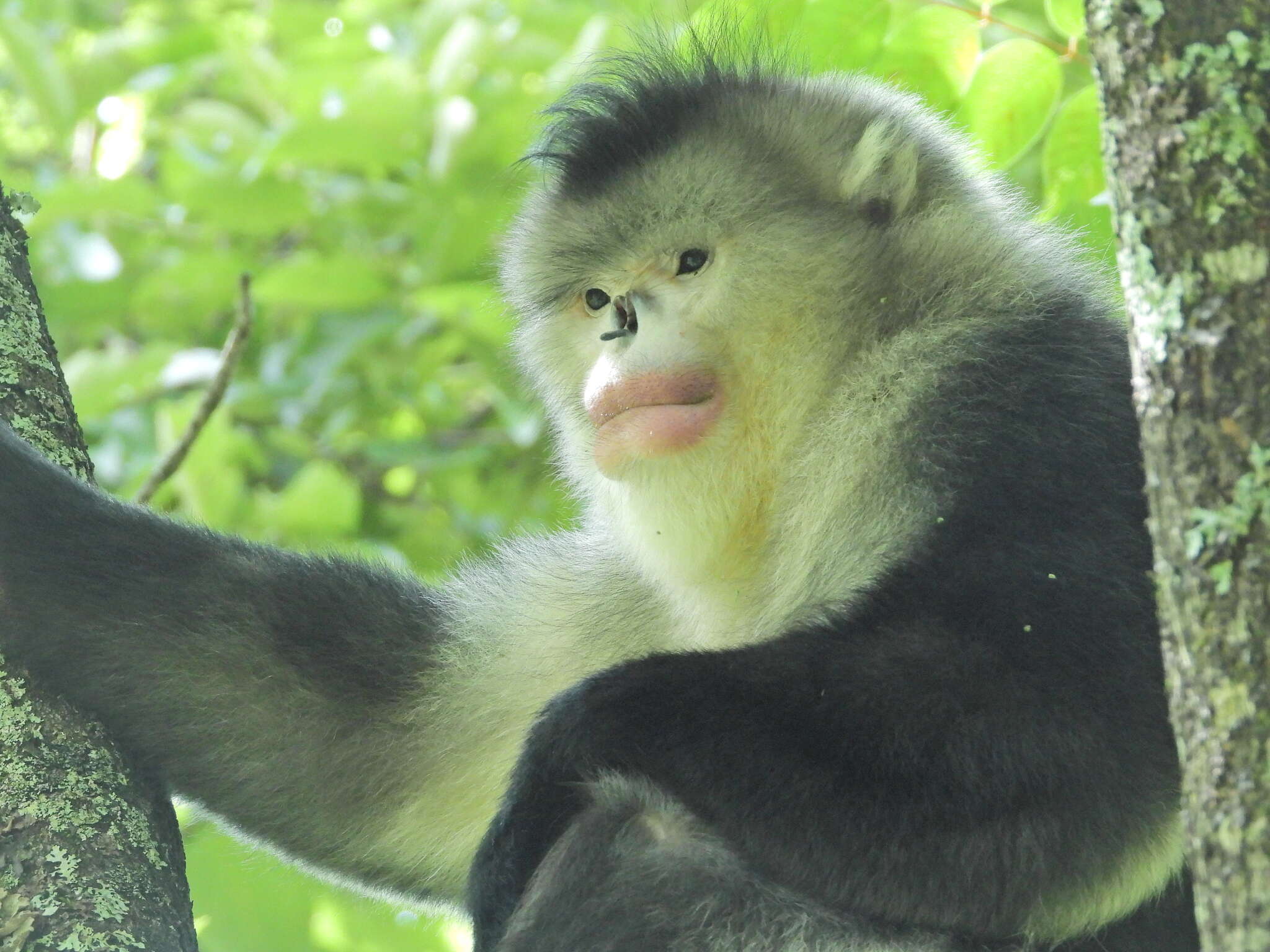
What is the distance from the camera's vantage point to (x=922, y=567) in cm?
303

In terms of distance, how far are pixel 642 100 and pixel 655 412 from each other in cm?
102

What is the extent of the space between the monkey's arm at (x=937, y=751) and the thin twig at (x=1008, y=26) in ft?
5.26

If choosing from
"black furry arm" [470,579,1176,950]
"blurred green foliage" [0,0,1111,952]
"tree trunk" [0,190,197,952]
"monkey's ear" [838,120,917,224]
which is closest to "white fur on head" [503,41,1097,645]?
"monkey's ear" [838,120,917,224]

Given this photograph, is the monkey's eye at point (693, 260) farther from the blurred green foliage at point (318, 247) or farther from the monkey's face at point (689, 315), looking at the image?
the blurred green foliage at point (318, 247)

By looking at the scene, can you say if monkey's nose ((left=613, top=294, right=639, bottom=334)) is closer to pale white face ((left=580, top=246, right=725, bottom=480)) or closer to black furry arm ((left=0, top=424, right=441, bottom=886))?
pale white face ((left=580, top=246, right=725, bottom=480))

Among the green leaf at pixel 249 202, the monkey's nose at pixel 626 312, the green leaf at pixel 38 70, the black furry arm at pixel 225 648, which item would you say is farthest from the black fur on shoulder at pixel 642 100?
the green leaf at pixel 38 70

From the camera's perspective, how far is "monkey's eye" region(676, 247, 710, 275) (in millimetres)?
3814

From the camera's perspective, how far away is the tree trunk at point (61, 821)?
2645 mm

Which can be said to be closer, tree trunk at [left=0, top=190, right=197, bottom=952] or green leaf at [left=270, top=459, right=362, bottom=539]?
tree trunk at [left=0, top=190, right=197, bottom=952]

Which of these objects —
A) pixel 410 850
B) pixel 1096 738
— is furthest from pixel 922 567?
pixel 410 850

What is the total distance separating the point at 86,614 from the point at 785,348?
5.70ft

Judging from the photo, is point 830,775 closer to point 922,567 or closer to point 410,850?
point 922,567

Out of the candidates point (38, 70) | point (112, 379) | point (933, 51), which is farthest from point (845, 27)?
point (38, 70)

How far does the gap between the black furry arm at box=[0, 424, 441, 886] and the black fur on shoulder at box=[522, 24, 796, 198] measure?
1234 millimetres
